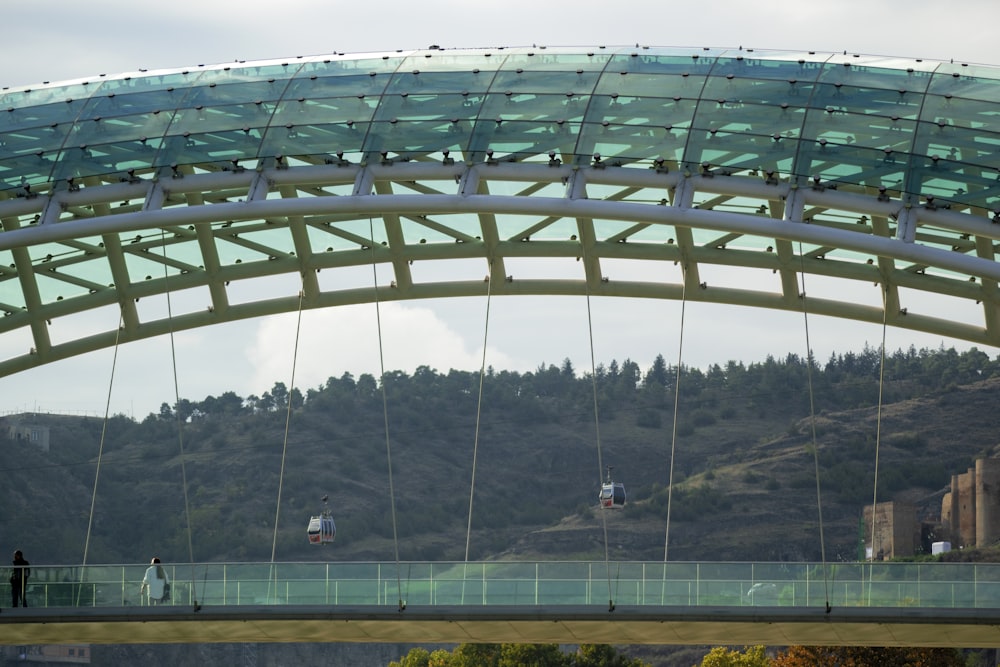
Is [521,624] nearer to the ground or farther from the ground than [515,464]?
nearer to the ground

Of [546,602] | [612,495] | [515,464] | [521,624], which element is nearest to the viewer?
[546,602]

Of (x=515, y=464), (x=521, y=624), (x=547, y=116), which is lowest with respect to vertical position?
(x=521, y=624)

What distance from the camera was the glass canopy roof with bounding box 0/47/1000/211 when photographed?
35.2m

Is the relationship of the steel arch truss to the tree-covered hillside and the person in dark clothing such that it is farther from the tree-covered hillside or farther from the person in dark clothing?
the tree-covered hillside

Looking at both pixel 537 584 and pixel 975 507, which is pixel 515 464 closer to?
pixel 975 507

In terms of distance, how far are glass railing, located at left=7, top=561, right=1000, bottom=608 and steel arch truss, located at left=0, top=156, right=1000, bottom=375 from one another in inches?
272

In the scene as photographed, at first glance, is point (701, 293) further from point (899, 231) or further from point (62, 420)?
point (62, 420)

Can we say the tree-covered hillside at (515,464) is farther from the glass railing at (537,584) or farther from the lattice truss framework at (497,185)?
the glass railing at (537,584)

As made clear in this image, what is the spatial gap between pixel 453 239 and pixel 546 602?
12928 mm

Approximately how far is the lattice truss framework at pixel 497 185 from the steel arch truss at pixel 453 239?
0.22 feet

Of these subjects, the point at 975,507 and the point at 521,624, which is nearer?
the point at 521,624

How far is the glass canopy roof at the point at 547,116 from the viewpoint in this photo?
35156 millimetres

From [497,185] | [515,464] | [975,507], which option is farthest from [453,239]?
[515,464]

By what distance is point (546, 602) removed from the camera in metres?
35.8
